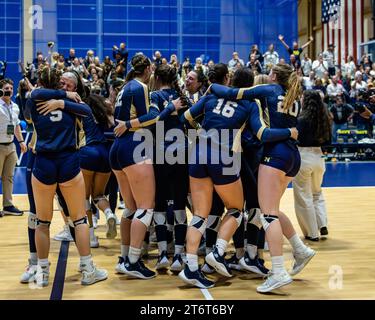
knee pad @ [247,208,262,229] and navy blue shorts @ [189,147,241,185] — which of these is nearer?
navy blue shorts @ [189,147,241,185]

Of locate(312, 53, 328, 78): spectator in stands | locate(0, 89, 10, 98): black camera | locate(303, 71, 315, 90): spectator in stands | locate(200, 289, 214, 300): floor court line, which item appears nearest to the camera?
locate(200, 289, 214, 300): floor court line

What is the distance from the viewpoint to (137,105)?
5.20m

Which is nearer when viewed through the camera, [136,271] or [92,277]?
[92,277]

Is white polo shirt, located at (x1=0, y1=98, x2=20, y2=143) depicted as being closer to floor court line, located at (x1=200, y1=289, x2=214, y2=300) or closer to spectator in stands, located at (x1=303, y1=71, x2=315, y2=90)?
floor court line, located at (x1=200, y1=289, x2=214, y2=300)

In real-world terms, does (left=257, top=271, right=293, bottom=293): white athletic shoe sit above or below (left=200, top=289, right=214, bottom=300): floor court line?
above

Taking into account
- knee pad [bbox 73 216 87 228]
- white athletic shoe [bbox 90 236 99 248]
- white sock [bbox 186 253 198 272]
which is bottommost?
white athletic shoe [bbox 90 236 99 248]

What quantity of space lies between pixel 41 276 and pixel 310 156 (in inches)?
134

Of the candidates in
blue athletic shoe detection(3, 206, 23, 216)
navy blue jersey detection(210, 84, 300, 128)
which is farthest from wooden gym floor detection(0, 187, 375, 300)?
navy blue jersey detection(210, 84, 300, 128)

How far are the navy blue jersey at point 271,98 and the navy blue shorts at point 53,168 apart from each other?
53.1 inches

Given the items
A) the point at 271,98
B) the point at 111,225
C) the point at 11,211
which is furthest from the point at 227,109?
the point at 11,211

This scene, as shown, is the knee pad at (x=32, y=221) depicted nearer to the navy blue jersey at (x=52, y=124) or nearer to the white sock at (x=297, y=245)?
the navy blue jersey at (x=52, y=124)

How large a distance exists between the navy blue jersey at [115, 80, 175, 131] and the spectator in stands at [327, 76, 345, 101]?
1300cm

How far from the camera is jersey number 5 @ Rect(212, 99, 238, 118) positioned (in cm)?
493

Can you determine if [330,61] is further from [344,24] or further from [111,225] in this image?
[111,225]
